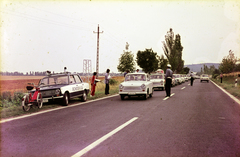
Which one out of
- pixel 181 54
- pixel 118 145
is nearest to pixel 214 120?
pixel 118 145

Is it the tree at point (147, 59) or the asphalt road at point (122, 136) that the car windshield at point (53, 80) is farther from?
the tree at point (147, 59)

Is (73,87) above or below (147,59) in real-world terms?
below

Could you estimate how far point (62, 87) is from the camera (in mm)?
11586

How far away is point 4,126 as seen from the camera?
279 inches

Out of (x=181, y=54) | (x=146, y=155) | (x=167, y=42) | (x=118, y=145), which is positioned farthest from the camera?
(x=181, y=54)

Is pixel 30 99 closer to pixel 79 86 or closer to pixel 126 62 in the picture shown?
pixel 79 86

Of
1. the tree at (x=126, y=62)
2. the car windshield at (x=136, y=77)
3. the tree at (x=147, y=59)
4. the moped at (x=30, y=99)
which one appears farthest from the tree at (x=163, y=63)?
the moped at (x=30, y=99)

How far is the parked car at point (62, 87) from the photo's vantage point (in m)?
11.4

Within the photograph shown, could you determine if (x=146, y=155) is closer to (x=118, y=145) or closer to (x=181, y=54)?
(x=118, y=145)

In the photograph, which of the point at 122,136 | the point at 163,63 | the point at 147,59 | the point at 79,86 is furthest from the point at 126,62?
the point at 122,136

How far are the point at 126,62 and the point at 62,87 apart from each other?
33.4 meters

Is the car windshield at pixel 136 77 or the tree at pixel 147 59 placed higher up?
the tree at pixel 147 59

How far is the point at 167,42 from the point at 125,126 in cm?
6153

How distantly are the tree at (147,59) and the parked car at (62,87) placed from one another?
43.3 metres
